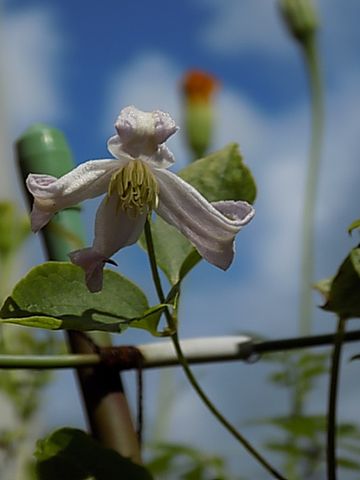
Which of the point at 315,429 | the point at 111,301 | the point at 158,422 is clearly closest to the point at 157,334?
the point at 111,301

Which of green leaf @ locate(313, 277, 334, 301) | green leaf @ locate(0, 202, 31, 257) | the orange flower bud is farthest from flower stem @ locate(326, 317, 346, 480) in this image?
the orange flower bud

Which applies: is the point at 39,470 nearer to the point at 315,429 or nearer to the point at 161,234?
the point at 161,234

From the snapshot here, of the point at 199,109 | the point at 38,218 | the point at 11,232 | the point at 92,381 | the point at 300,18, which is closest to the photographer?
the point at 38,218

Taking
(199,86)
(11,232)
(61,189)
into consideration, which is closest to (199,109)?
(199,86)

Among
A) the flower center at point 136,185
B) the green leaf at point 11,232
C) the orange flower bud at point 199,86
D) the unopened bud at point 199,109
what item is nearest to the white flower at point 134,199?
the flower center at point 136,185

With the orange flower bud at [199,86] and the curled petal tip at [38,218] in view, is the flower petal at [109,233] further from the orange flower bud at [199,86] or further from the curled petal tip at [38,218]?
the orange flower bud at [199,86]

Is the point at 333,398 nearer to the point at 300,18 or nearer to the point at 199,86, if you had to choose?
the point at 300,18

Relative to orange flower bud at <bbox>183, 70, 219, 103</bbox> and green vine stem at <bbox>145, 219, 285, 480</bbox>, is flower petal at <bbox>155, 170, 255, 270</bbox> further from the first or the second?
orange flower bud at <bbox>183, 70, 219, 103</bbox>
